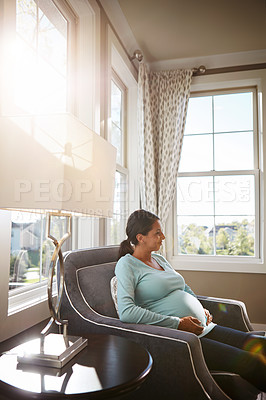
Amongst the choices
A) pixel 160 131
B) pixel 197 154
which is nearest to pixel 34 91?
pixel 160 131

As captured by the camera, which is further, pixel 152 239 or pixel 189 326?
pixel 152 239

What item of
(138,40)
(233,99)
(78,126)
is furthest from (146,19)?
(78,126)

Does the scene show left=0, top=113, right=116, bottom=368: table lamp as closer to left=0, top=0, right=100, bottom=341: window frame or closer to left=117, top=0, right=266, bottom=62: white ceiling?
left=0, top=0, right=100, bottom=341: window frame

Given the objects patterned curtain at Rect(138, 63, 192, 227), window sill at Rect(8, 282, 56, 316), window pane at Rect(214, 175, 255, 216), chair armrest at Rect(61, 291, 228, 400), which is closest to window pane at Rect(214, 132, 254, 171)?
window pane at Rect(214, 175, 255, 216)

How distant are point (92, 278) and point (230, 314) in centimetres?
90

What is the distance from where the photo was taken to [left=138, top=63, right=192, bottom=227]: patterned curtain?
11.4 feet

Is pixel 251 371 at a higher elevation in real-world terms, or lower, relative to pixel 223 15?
lower

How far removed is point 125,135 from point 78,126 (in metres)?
2.53

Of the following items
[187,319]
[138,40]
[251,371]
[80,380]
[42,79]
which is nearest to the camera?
[80,380]

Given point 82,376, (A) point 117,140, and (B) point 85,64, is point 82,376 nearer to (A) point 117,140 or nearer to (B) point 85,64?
(B) point 85,64

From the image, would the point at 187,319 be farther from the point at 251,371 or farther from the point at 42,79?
the point at 42,79

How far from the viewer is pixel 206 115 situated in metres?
3.79

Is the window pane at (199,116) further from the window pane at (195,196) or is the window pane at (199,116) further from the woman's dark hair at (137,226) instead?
the woman's dark hair at (137,226)

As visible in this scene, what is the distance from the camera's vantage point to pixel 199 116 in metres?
3.81
